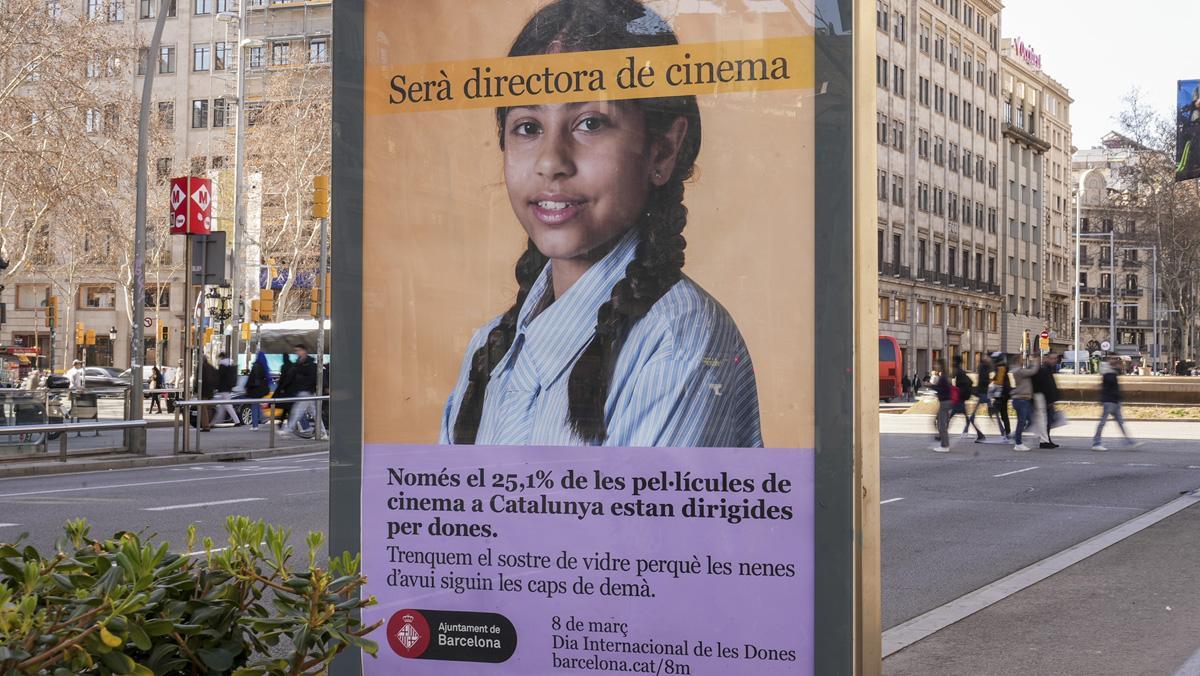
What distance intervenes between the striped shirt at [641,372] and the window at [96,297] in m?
74.8

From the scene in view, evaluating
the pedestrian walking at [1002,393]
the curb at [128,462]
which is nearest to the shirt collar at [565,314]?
the curb at [128,462]

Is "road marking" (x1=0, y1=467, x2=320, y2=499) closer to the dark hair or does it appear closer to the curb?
the curb

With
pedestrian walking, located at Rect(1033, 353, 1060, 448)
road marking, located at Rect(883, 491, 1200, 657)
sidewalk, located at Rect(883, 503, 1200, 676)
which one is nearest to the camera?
sidewalk, located at Rect(883, 503, 1200, 676)

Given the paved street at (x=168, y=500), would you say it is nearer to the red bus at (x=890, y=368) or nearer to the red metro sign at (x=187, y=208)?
the red metro sign at (x=187, y=208)

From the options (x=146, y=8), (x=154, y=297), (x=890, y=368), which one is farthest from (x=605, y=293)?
(x=146, y=8)

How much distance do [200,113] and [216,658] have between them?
74.5 meters

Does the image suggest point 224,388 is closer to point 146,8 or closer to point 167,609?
A: point 167,609

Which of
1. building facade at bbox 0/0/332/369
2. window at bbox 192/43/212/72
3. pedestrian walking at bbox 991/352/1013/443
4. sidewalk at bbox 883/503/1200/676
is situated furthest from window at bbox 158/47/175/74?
→ sidewalk at bbox 883/503/1200/676

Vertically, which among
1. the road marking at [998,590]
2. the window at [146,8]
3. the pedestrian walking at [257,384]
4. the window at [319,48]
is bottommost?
the road marking at [998,590]

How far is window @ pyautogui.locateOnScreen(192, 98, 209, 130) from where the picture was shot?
72.6m

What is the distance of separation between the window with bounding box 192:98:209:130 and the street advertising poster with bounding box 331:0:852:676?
7322 centimetres

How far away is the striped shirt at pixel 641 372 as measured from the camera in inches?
108

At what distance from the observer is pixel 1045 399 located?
24906mm

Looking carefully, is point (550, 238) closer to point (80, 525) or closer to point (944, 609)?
point (80, 525)
